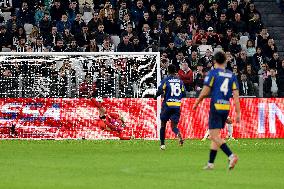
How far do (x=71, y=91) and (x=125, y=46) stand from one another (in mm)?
3604

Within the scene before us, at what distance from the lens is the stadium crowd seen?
33.1 metres

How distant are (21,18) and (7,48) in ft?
6.33

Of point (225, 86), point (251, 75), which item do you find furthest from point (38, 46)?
point (225, 86)

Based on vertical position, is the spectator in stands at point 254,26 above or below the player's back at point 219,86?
above

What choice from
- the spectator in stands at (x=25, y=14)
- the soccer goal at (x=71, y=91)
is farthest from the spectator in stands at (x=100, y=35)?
the soccer goal at (x=71, y=91)

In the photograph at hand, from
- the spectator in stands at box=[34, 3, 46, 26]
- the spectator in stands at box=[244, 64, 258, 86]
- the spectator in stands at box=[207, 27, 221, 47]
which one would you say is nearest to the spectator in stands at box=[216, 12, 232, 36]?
the spectator in stands at box=[207, 27, 221, 47]

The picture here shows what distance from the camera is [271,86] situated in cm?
3291

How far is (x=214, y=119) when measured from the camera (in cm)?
1852

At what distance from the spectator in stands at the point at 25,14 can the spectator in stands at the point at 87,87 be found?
5303 millimetres

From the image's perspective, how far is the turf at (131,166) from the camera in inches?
628

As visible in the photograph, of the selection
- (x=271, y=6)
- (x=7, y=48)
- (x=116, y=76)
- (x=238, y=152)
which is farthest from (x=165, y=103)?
(x=271, y=6)

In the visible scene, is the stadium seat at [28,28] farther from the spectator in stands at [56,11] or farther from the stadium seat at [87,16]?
the stadium seat at [87,16]

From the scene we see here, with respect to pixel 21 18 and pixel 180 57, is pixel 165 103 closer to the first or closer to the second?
pixel 180 57

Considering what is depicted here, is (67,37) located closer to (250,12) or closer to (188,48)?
(188,48)
